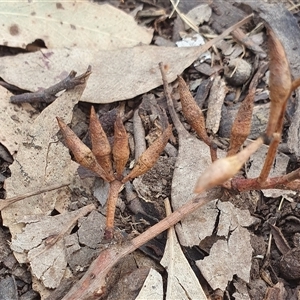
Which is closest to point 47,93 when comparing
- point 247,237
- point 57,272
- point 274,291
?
point 57,272

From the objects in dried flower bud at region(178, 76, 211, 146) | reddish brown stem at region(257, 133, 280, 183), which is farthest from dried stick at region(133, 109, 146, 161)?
reddish brown stem at region(257, 133, 280, 183)

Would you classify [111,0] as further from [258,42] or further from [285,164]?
[285,164]

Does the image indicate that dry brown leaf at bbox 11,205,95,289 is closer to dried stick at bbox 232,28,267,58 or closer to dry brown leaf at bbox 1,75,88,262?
dry brown leaf at bbox 1,75,88,262

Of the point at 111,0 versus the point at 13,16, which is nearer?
the point at 13,16

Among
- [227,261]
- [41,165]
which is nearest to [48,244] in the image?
[41,165]

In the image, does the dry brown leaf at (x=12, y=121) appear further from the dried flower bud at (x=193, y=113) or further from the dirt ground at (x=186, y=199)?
the dried flower bud at (x=193, y=113)

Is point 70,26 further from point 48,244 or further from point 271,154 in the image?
point 271,154
